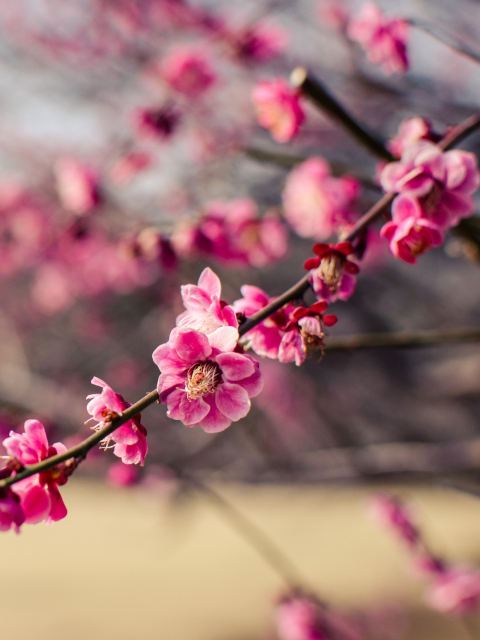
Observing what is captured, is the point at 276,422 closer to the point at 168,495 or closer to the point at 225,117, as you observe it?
the point at 168,495

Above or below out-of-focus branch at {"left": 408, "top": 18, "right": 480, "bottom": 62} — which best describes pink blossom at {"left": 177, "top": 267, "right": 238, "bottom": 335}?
below

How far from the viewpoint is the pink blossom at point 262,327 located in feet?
2.49

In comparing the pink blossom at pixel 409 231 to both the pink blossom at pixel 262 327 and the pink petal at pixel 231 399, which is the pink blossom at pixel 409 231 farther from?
the pink petal at pixel 231 399

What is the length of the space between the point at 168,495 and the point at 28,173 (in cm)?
379

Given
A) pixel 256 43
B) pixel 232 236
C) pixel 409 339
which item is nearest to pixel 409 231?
pixel 409 339

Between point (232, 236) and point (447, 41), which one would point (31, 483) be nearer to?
point (232, 236)

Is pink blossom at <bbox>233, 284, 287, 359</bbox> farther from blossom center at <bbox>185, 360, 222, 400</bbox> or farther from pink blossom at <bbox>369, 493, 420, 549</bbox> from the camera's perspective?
pink blossom at <bbox>369, 493, 420, 549</bbox>

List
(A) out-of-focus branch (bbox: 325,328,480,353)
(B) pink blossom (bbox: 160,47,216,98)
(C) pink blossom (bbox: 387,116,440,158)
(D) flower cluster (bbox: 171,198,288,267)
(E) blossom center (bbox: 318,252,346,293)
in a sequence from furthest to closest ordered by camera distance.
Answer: (B) pink blossom (bbox: 160,47,216,98) < (D) flower cluster (bbox: 171,198,288,267) < (A) out-of-focus branch (bbox: 325,328,480,353) < (C) pink blossom (bbox: 387,116,440,158) < (E) blossom center (bbox: 318,252,346,293)

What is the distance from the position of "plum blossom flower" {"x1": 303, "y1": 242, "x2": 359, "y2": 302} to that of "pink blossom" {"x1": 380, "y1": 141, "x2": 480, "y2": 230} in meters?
0.13

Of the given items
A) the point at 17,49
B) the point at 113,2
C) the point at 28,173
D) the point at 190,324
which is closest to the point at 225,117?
the point at 113,2

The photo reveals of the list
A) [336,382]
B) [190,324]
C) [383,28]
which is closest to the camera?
[190,324]

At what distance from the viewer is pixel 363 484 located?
215 centimetres

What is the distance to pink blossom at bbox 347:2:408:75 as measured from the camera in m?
1.24

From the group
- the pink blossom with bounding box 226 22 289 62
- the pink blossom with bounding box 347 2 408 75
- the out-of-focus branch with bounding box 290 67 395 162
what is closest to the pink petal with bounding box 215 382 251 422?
the out-of-focus branch with bounding box 290 67 395 162
